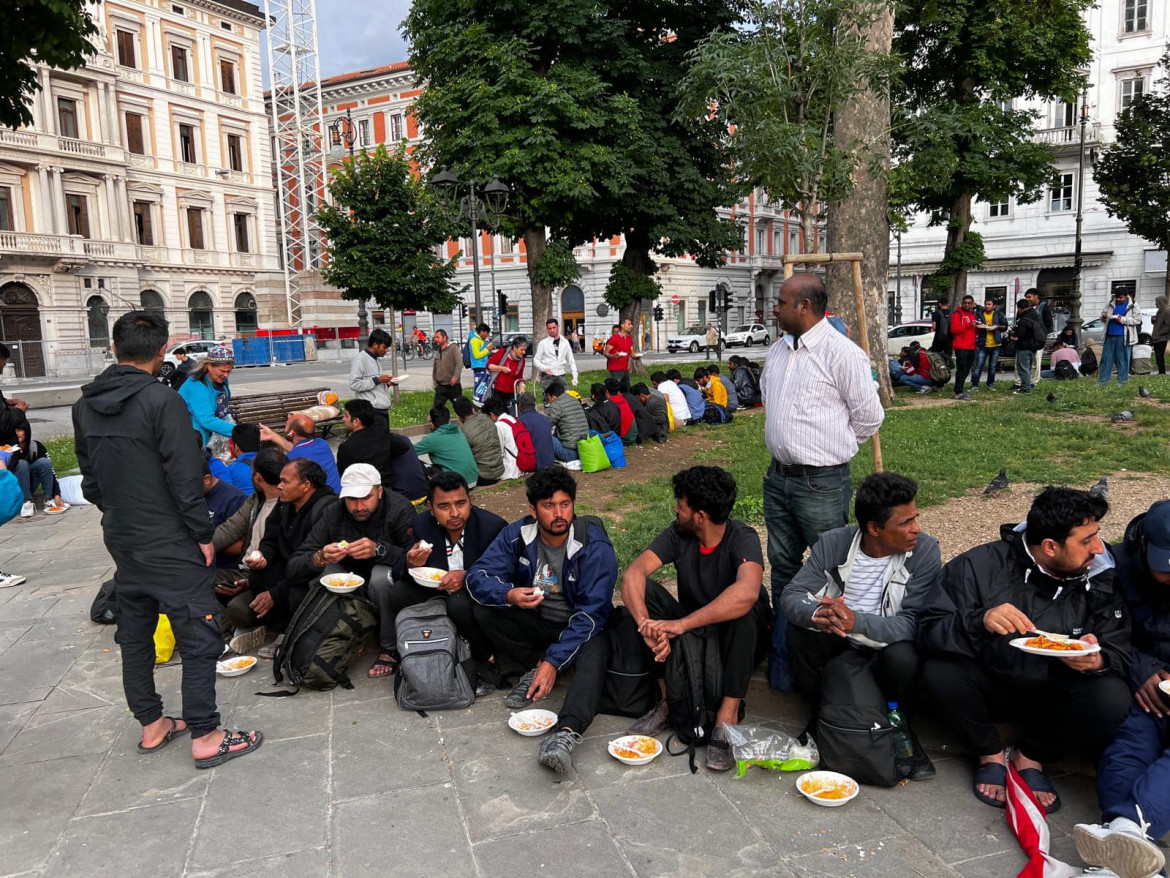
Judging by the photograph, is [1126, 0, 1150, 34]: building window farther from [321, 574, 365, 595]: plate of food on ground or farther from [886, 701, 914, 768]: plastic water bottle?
[321, 574, 365, 595]: plate of food on ground

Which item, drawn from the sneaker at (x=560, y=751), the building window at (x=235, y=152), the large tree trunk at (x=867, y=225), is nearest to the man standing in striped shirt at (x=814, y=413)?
the sneaker at (x=560, y=751)

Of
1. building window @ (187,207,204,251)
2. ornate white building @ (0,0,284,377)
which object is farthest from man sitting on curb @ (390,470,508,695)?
building window @ (187,207,204,251)

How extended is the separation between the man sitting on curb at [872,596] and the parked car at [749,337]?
134 ft

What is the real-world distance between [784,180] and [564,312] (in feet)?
135

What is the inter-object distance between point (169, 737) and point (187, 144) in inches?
1917

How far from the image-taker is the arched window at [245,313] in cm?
4775

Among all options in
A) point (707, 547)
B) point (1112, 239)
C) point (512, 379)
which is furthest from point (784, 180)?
point (1112, 239)

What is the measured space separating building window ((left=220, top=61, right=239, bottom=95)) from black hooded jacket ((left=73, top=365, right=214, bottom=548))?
50.1 meters

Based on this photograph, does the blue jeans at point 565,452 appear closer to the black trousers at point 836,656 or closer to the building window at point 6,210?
the black trousers at point 836,656

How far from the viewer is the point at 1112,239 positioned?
39250 mm

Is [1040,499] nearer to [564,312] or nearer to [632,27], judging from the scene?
[632,27]

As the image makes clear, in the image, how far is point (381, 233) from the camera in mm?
17422

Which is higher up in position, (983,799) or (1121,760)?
(1121,760)

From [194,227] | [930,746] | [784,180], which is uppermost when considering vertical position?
[194,227]
